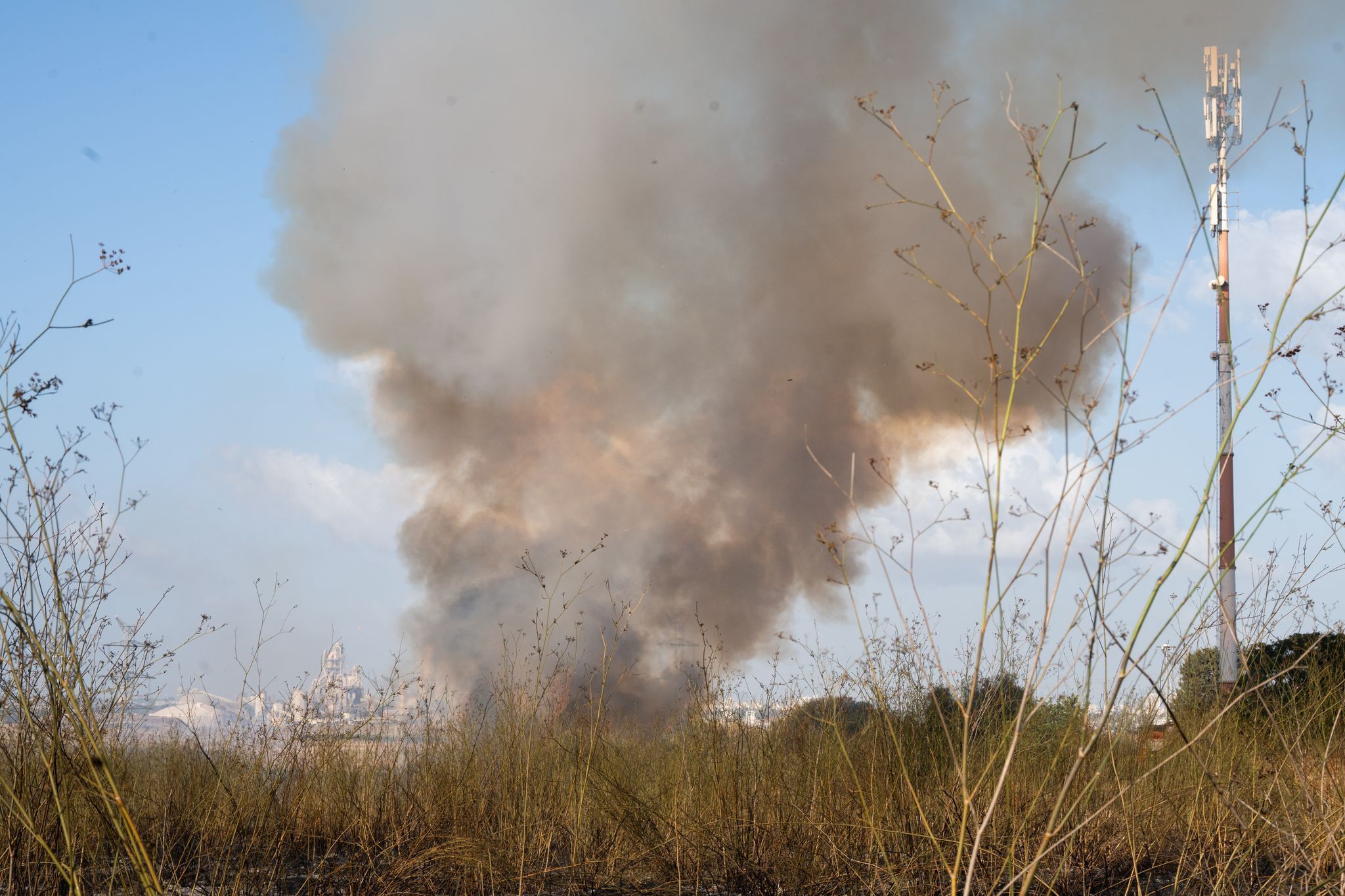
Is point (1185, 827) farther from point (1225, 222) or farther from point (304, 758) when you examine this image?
Answer: point (1225, 222)

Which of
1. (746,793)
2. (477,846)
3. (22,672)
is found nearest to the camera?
(22,672)

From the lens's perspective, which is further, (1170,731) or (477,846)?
(1170,731)

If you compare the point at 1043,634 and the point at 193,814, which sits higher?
the point at 1043,634

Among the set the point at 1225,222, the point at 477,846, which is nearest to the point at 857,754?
the point at 477,846

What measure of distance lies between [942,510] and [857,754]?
11.3ft

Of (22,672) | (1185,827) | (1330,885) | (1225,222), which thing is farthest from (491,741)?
(1225,222)

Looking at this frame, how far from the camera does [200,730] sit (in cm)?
580

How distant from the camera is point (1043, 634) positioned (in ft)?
5.49

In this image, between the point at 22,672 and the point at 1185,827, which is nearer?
the point at 22,672

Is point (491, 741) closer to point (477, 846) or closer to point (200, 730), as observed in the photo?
point (477, 846)

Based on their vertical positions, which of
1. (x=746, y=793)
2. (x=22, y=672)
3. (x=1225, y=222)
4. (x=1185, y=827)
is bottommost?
(x=1185, y=827)

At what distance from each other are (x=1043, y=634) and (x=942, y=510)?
1.68 feet

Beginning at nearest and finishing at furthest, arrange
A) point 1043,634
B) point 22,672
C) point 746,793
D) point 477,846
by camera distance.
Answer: point 1043,634 < point 22,672 < point 477,846 < point 746,793

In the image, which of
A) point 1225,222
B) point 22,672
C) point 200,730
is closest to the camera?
point 22,672
